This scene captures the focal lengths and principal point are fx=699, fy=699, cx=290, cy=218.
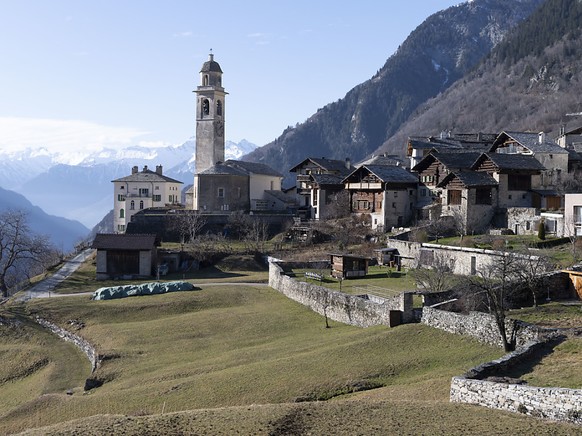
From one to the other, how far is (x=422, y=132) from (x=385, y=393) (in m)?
179

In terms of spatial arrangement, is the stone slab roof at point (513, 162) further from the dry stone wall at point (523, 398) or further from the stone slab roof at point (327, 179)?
the dry stone wall at point (523, 398)

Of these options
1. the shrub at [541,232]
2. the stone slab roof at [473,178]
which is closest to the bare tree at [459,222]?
the stone slab roof at [473,178]

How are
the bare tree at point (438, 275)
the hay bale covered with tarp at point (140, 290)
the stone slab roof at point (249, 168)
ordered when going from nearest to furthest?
the bare tree at point (438, 275) → the hay bale covered with tarp at point (140, 290) → the stone slab roof at point (249, 168)

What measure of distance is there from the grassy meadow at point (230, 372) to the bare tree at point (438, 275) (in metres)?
5.42

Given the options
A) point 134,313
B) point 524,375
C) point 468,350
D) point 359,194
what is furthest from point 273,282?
point 524,375

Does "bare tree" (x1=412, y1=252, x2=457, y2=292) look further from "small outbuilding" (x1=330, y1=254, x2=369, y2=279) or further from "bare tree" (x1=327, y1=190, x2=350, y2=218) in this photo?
"bare tree" (x1=327, y1=190, x2=350, y2=218)

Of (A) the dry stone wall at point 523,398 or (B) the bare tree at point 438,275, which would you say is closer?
(A) the dry stone wall at point 523,398

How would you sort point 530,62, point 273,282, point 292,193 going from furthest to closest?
1. point 530,62
2. point 292,193
3. point 273,282

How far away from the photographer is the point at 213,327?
3975 centimetres

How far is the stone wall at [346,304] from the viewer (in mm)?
32422

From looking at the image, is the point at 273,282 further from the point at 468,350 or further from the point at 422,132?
the point at 422,132

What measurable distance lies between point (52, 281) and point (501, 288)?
4342 centimetres

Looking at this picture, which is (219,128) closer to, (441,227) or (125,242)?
(125,242)

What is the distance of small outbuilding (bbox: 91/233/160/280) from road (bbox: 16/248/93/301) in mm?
3785
